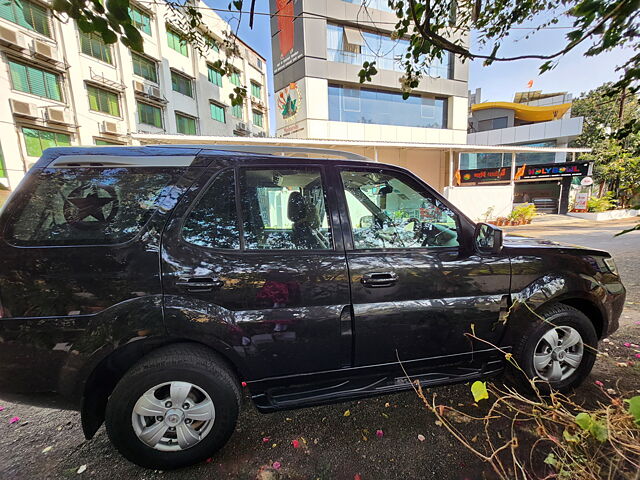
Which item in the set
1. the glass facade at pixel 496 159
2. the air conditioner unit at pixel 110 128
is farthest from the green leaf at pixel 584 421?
the glass facade at pixel 496 159

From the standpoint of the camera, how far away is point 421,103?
55.3ft

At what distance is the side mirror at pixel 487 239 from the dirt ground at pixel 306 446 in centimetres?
119

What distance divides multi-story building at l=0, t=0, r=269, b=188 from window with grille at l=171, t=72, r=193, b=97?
6 centimetres

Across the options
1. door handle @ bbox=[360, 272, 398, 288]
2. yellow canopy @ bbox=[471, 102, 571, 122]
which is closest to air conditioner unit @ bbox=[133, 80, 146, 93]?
door handle @ bbox=[360, 272, 398, 288]

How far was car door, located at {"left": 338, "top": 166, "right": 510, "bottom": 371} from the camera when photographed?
2.03 metres

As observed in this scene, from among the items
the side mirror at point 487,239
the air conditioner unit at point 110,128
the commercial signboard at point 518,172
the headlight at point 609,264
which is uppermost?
the air conditioner unit at point 110,128

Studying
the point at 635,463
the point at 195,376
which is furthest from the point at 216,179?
the point at 635,463

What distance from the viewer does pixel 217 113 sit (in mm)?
24141

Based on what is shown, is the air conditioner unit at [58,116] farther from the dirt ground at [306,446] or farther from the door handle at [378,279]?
the door handle at [378,279]

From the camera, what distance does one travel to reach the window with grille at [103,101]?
1592 centimetres

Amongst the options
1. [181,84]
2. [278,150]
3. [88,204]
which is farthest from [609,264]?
[181,84]

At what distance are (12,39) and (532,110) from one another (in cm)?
3907

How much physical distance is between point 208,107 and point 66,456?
2477 cm

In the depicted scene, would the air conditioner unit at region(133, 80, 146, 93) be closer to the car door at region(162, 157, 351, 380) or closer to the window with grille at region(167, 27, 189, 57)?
the window with grille at region(167, 27, 189, 57)
